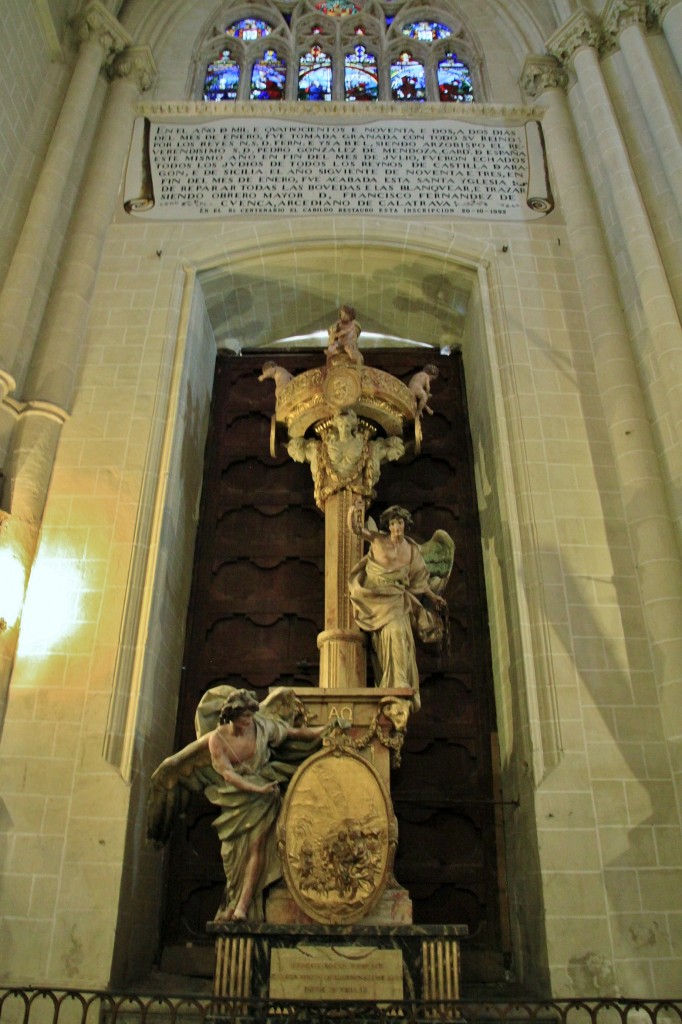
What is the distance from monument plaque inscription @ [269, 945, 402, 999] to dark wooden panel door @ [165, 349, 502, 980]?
216cm

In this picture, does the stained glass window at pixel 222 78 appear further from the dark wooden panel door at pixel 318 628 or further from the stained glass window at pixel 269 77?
the dark wooden panel door at pixel 318 628

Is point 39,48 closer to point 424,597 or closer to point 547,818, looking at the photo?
point 424,597

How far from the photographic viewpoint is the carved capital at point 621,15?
969 cm

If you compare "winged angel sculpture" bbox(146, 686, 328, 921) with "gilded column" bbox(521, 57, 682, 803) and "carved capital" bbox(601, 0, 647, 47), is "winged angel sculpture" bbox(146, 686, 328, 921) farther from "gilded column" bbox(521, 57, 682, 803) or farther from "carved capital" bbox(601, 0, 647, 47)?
"carved capital" bbox(601, 0, 647, 47)

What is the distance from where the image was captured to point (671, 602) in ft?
22.5

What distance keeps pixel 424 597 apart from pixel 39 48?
25.7 feet

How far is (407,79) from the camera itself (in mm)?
11430

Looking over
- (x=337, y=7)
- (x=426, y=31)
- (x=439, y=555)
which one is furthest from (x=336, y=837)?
(x=337, y=7)

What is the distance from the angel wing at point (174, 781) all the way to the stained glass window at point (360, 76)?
891 centimetres

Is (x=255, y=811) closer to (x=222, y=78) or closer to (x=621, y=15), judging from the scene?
(x=621, y=15)

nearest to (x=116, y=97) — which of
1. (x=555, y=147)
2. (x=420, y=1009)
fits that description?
(x=555, y=147)

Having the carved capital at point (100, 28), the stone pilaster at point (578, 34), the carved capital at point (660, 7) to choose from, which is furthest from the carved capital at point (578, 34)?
the carved capital at point (100, 28)

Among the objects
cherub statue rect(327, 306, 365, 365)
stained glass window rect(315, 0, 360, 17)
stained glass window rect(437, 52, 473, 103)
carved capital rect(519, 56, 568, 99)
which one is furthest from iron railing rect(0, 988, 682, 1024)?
stained glass window rect(315, 0, 360, 17)

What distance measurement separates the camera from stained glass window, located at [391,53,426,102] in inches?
441
